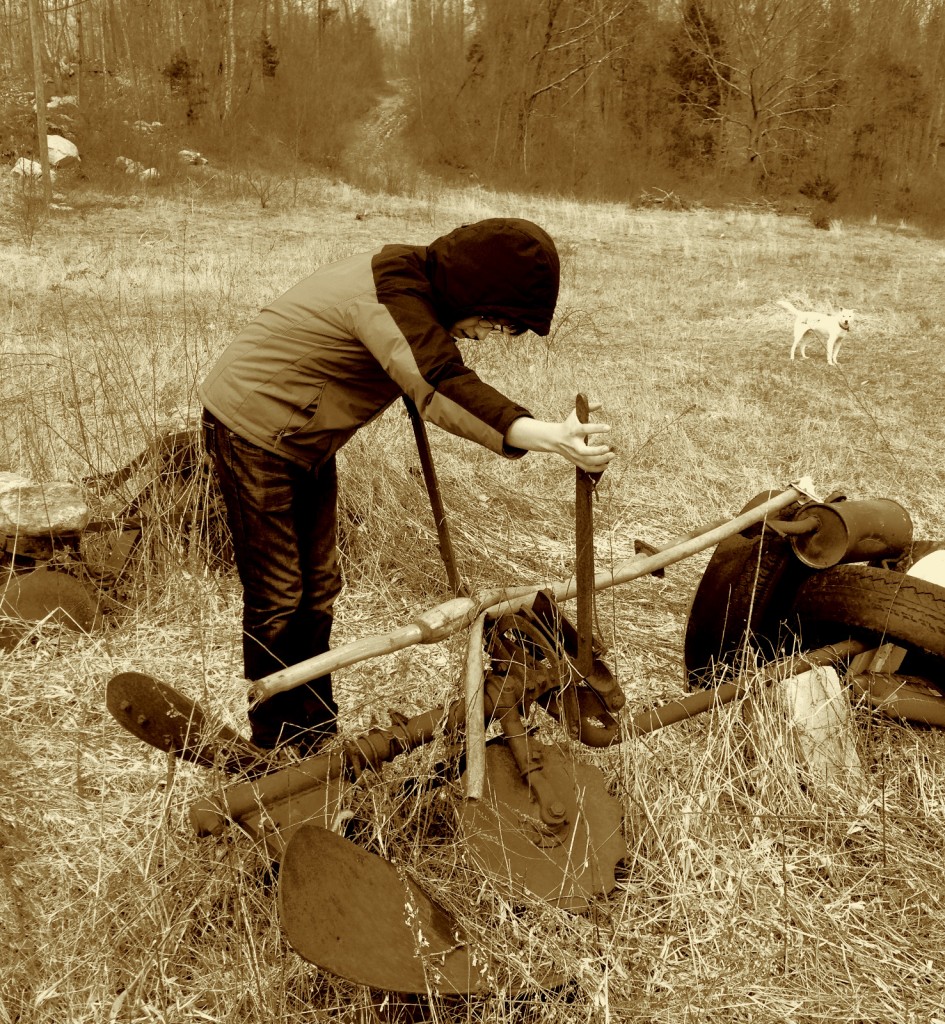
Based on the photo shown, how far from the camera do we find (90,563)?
3.76 m

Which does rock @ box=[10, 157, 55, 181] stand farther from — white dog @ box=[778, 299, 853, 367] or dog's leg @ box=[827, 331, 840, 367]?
dog's leg @ box=[827, 331, 840, 367]

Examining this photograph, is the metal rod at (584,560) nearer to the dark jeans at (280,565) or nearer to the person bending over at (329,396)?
the person bending over at (329,396)

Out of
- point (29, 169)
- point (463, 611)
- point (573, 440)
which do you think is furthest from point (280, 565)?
point (29, 169)

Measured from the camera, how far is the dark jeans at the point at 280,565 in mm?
2510

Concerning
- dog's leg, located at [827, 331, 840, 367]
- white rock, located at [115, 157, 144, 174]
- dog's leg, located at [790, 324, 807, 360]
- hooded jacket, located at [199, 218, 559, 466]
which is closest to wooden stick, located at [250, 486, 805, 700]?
hooded jacket, located at [199, 218, 559, 466]

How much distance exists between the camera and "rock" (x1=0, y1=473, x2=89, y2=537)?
12.3ft

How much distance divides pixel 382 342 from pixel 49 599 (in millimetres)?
2144

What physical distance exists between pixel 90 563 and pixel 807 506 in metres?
2.75

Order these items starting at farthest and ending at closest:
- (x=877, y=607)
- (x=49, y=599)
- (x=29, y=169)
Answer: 1. (x=29, y=169)
2. (x=49, y=599)
3. (x=877, y=607)

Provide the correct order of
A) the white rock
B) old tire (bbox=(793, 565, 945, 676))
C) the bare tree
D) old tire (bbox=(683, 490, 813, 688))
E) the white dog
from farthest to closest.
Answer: the bare tree → the white rock → the white dog → old tire (bbox=(683, 490, 813, 688)) → old tire (bbox=(793, 565, 945, 676))

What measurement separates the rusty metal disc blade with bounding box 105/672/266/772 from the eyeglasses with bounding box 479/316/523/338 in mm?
1123

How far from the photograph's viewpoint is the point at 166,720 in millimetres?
1959

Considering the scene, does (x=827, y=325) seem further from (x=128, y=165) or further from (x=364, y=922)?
(x=128, y=165)

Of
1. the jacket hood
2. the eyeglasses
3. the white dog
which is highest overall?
the jacket hood
